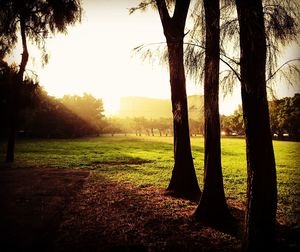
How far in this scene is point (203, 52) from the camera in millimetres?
5250

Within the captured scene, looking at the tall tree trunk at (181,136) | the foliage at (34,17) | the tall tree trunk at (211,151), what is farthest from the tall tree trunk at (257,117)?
the foliage at (34,17)

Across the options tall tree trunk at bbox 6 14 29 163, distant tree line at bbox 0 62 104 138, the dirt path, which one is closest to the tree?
tall tree trunk at bbox 6 14 29 163

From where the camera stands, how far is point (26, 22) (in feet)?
52.8

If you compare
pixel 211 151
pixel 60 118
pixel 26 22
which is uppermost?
pixel 26 22

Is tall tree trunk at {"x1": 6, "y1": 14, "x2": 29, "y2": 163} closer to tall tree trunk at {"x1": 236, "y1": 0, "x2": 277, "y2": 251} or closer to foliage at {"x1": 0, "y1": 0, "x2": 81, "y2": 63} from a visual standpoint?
foliage at {"x1": 0, "y1": 0, "x2": 81, "y2": 63}

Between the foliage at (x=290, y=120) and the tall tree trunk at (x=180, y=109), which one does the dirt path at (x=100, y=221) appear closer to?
the tall tree trunk at (x=180, y=109)

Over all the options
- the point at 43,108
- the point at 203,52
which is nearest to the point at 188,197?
the point at 203,52

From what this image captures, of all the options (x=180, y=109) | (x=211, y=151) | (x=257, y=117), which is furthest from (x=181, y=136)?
(x=257, y=117)

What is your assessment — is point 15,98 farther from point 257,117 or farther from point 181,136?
point 257,117

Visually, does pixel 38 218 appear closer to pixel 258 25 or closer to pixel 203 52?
pixel 203 52

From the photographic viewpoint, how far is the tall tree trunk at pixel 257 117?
148 inches

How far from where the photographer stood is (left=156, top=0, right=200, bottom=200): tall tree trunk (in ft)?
27.0

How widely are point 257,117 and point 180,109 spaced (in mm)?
4510

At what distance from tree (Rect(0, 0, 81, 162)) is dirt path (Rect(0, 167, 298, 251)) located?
8.59 metres
